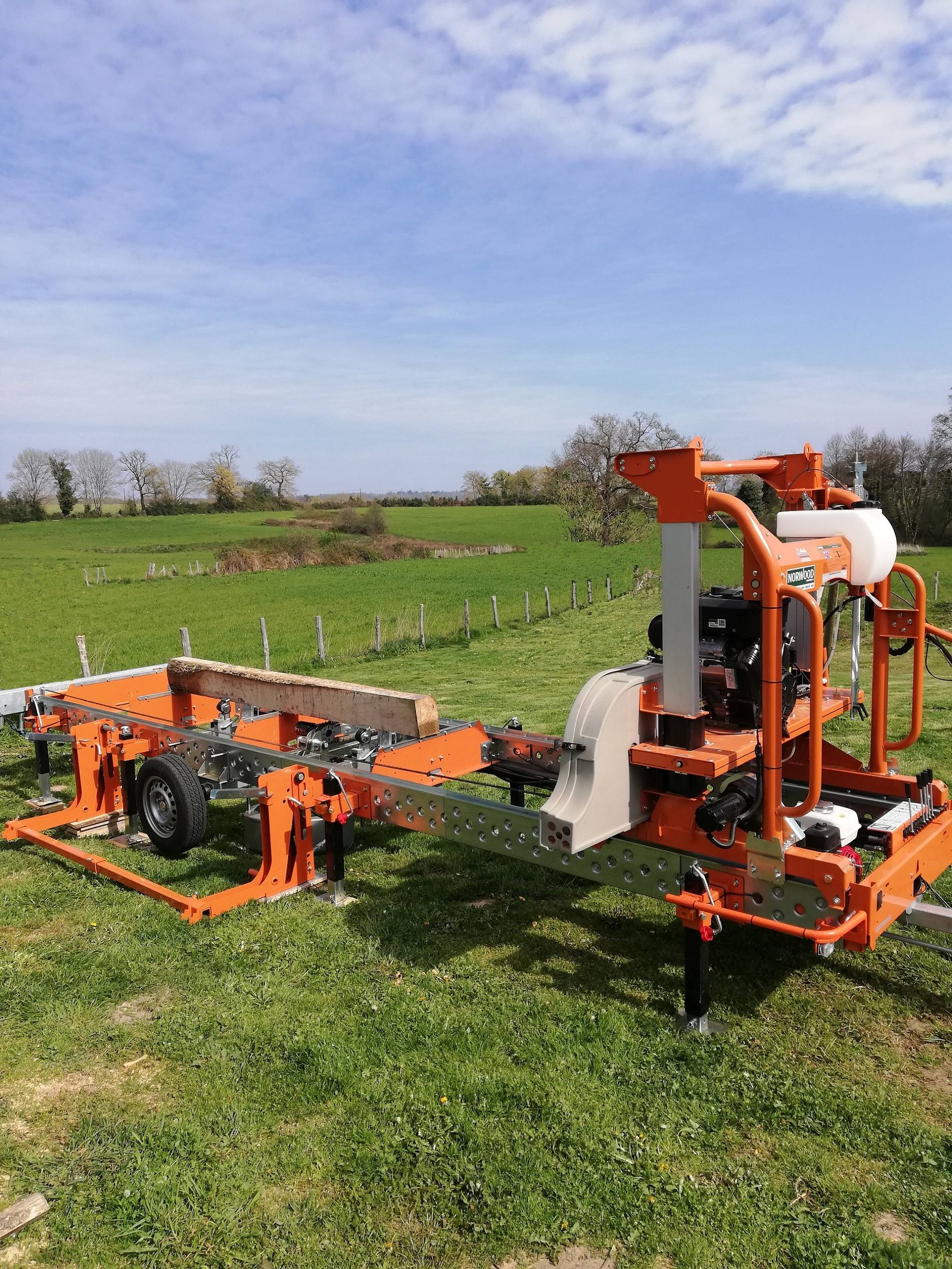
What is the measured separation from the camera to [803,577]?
401 centimetres

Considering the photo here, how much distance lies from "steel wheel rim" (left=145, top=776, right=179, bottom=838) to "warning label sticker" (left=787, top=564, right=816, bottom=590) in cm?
461

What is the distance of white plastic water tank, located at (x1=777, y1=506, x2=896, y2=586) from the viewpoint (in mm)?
4508

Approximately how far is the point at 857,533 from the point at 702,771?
5.01 feet

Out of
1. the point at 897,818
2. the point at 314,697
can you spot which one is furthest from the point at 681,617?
the point at 314,697

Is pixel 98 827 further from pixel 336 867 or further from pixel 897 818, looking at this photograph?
pixel 897 818

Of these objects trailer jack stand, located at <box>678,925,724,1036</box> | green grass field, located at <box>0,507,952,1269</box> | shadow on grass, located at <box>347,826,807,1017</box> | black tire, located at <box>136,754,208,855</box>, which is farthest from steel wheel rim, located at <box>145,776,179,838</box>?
trailer jack stand, located at <box>678,925,724,1036</box>

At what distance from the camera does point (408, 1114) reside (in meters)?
3.76

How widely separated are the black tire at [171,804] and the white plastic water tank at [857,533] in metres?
4.43

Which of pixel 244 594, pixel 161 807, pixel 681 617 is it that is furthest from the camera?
pixel 244 594

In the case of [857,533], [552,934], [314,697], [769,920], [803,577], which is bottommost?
[552,934]

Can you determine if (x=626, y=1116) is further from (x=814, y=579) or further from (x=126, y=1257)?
(x=814, y=579)

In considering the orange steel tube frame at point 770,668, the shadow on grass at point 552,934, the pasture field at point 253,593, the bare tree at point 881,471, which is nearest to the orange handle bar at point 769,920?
the orange steel tube frame at point 770,668

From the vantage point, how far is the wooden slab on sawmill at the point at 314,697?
20.1ft

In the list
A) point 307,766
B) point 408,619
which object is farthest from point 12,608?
point 307,766
